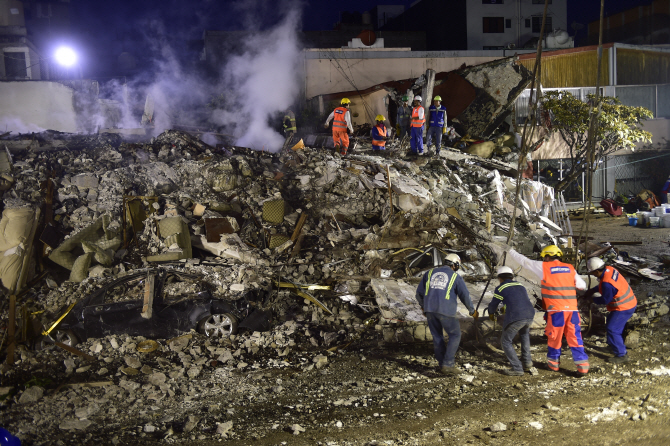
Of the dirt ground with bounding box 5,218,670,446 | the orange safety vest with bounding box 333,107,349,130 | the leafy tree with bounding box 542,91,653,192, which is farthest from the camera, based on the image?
the leafy tree with bounding box 542,91,653,192

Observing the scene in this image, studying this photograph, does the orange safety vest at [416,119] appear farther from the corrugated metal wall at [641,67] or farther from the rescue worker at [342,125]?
the corrugated metal wall at [641,67]

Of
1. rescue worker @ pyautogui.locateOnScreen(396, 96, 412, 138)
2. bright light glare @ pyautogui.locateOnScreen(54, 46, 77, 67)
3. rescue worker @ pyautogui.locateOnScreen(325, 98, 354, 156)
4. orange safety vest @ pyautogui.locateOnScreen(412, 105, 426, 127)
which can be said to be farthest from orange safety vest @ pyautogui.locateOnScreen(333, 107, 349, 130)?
bright light glare @ pyautogui.locateOnScreen(54, 46, 77, 67)

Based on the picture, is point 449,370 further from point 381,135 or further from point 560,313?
point 381,135

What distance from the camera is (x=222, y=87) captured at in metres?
19.3

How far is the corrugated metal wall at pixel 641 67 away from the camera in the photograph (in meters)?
20.2

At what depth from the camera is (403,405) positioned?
14.9 ft

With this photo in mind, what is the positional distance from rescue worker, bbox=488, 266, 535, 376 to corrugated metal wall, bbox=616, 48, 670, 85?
19190mm

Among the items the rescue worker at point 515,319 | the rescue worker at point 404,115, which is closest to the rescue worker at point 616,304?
the rescue worker at point 515,319

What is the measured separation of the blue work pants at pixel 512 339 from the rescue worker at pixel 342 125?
305 inches

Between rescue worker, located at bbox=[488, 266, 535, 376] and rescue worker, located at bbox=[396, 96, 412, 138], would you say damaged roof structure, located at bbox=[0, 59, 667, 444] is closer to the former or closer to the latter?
rescue worker, located at bbox=[488, 266, 535, 376]

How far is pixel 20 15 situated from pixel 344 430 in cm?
3434

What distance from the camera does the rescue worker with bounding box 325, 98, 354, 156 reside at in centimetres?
1187

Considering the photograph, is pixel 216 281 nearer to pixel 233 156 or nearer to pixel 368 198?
pixel 368 198

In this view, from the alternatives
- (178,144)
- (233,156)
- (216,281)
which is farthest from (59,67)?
(216,281)
